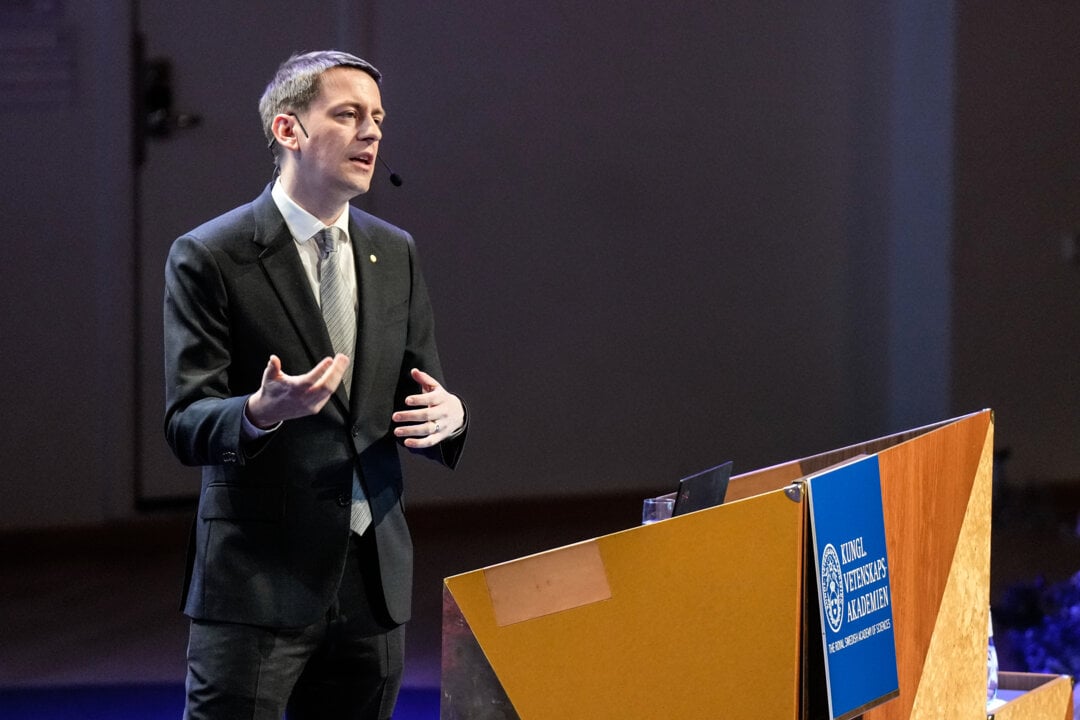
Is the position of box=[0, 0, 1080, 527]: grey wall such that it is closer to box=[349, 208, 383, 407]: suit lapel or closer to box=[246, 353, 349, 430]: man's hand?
box=[349, 208, 383, 407]: suit lapel

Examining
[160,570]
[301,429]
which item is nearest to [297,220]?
[301,429]

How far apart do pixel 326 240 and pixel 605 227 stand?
3686 millimetres

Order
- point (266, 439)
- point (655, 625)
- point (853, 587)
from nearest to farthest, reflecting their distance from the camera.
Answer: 1. point (655, 625)
2. point (853, 587)
3. point (266, 439)

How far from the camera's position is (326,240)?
159 centimetres

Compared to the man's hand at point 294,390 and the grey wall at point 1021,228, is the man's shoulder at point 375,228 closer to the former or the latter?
the man's hand at point 294,390

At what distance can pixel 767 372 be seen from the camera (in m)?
5.41

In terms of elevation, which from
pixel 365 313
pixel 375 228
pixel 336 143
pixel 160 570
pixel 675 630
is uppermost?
pixel 336 143

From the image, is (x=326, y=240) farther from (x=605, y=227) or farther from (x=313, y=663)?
(x=605, y=227)

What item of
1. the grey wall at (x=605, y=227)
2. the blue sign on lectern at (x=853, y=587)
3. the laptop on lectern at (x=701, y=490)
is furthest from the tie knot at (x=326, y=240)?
the grey wall at (x=605, y=227)

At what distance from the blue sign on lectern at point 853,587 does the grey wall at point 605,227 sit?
147 inches

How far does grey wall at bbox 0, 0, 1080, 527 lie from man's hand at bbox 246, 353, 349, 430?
3.48 meters

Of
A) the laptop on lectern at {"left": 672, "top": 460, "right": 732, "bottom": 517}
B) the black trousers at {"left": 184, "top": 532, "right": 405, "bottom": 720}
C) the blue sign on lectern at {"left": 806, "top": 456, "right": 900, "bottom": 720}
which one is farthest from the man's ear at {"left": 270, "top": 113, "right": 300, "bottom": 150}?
the blue sign on lectern at {"left": 806, "top": 456, "right": 900, "bottom": 720}

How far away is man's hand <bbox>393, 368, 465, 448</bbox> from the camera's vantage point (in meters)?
1.48

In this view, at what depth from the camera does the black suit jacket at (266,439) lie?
1.48 m
